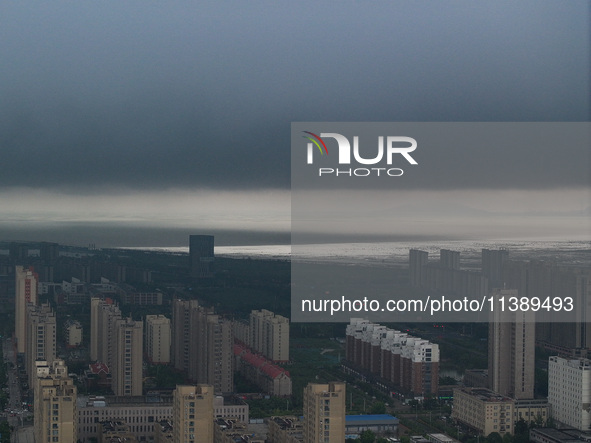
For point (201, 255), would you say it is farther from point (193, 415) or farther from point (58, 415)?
point (58, 415)

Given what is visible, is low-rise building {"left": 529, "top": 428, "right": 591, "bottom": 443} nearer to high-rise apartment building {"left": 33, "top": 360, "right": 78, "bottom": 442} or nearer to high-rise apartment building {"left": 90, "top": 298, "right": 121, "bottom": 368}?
high-rise apartment building {"left": 33, "top": 360, "right": 78, "bottom": 442}

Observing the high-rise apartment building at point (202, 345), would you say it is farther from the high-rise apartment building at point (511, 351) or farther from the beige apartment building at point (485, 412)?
the high-rise apartment building at point (511, 351)

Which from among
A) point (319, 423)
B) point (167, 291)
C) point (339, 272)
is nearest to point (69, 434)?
point (319, 423)

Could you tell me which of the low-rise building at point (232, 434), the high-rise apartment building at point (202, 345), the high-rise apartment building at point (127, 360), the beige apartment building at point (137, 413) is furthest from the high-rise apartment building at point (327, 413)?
the high-rise apartment building at point (127, 360)

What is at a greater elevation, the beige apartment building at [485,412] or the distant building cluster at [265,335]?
the distant building cluster at [265,335]

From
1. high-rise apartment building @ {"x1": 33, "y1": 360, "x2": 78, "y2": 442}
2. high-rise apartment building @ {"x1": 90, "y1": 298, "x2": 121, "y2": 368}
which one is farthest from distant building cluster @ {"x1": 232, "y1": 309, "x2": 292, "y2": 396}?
high-rise apartment building @ {"x1": 33, "y1": 360, "x2": 78, "y2": 442}

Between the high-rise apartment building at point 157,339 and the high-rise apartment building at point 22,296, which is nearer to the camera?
the high-rise apartment building at point 157,339
